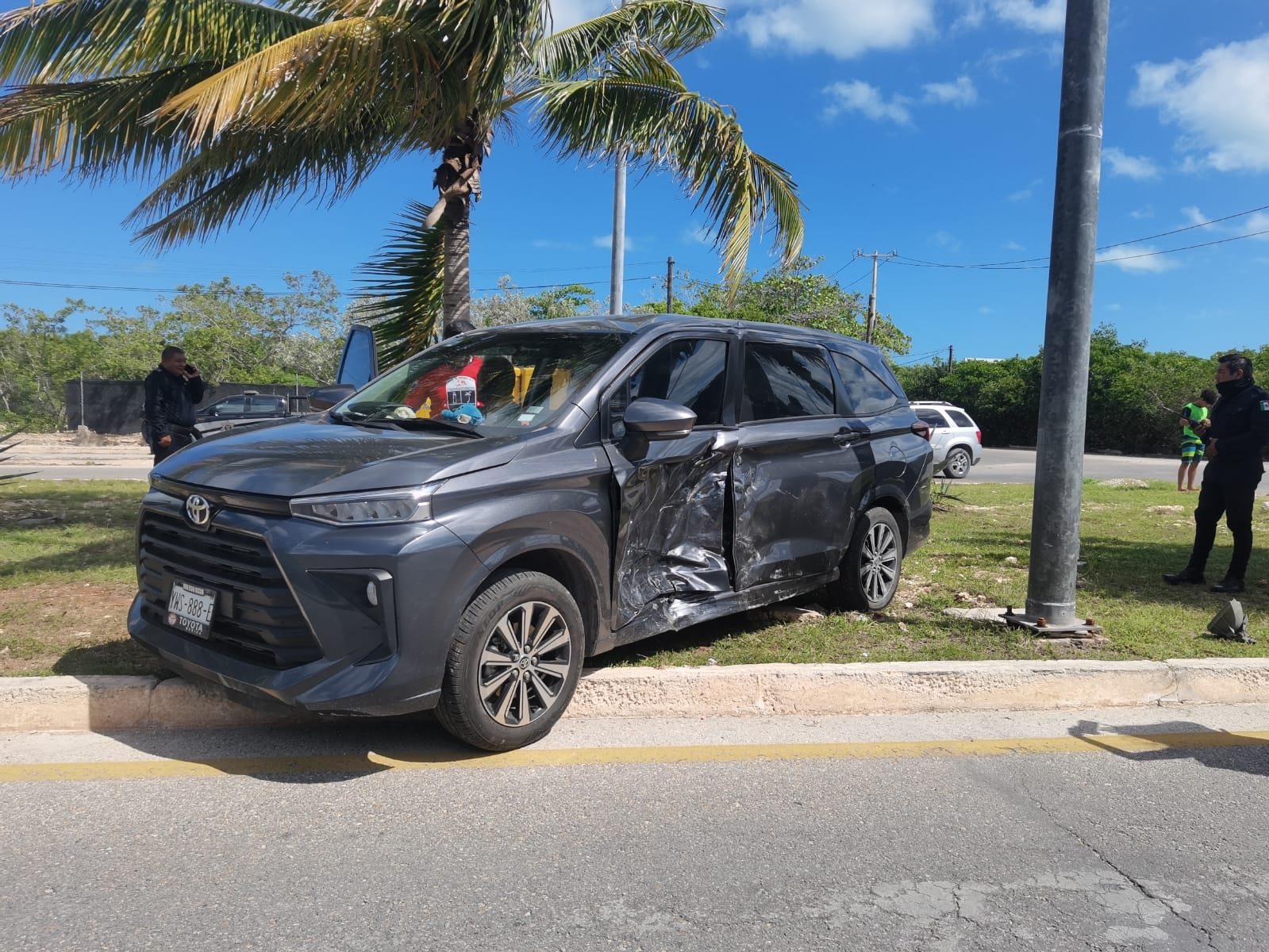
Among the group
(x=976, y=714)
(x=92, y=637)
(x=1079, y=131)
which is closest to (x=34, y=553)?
(x=92, y=637)

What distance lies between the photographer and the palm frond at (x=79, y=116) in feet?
26.3

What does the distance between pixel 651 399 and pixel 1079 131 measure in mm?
3248

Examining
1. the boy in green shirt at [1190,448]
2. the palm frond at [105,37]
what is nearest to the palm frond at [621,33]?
the palm frond at [105,37]

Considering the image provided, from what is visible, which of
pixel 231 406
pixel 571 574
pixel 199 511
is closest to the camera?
pixel 199 511

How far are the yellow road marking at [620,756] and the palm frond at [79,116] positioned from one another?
20.6ft

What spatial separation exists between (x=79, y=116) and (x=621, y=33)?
16.9ft

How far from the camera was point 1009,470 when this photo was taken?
23422 mm

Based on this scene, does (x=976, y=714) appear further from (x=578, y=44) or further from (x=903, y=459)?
(x=578, y=44)

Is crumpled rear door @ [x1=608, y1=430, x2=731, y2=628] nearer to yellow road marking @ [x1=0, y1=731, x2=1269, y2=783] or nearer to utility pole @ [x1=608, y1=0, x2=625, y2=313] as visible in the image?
yellow road marking @ [x1=0, y1=731, x2=1269, y2=783]

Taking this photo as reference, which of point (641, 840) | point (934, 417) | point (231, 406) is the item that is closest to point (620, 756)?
point (641, 840)

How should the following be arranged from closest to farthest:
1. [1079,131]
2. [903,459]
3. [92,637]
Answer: [92,637]
[1079,131]
[903,459]

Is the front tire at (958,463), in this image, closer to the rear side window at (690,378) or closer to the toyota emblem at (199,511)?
the rear side window at (690,378)

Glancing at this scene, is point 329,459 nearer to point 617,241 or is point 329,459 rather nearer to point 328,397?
point 328,397

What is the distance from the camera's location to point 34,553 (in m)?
7.51
